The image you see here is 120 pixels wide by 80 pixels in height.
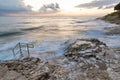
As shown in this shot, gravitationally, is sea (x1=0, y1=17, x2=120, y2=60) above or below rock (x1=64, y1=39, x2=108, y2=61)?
below

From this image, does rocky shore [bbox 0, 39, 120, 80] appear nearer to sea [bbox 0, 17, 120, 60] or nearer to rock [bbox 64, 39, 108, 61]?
rock [bbox 64, 39, 108, 61]

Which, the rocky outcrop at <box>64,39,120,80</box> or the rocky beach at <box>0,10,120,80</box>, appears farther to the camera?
the rocky outcrop at <box>64,39,120,80</box>

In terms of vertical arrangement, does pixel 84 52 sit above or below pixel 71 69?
above

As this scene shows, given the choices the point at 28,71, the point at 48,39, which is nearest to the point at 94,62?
the point at 28,71

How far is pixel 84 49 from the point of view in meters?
11.6

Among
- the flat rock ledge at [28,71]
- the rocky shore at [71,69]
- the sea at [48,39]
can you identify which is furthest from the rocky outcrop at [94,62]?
the sea at [48,39]

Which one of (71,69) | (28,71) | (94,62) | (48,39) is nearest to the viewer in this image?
(28,71)

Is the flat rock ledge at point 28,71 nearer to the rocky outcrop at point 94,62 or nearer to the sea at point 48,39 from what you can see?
the rocky outcrop at point 94,62

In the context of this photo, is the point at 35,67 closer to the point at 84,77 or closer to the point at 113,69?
the point at 84,77

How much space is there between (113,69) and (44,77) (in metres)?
3.51

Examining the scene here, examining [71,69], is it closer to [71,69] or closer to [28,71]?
[71,69]

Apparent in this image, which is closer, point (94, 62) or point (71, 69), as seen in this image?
point (71, 69)

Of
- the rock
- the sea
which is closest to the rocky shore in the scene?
the rock

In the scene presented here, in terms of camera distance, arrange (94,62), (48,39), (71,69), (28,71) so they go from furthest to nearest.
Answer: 1. (48,39)
2. (94,62)
3. (71,69)
4. (28,71)
